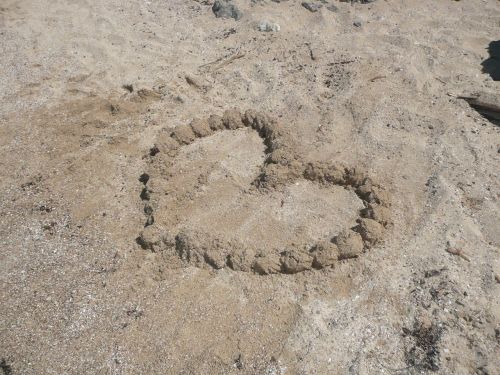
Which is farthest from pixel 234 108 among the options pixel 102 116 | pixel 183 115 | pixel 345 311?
pixel 345 311

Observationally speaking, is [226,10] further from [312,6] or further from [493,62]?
[493,62]

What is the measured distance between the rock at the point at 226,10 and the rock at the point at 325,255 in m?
4.76

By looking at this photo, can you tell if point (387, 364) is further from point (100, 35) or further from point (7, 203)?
point (100, 35)

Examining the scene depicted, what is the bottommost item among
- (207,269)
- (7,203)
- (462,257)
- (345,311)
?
(7,203)

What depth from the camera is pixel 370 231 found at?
12.1 feet

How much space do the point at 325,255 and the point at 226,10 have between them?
16.6ft

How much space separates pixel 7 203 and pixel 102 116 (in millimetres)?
1564

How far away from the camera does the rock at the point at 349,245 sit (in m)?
3.57

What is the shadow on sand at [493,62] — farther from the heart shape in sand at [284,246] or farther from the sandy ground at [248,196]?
the heart shape in sand at [284,246]

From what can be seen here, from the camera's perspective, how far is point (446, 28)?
6.47 meters

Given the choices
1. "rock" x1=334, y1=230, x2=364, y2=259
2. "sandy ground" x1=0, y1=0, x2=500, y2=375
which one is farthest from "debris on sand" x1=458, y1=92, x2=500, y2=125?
"rock" x1=334, y1=230, x2=364, y2=259

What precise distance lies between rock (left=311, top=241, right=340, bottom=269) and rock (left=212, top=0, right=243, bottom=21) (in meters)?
4.76

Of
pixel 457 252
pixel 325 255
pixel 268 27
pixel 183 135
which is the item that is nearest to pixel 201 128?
pixel 183 135

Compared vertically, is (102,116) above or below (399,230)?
below
